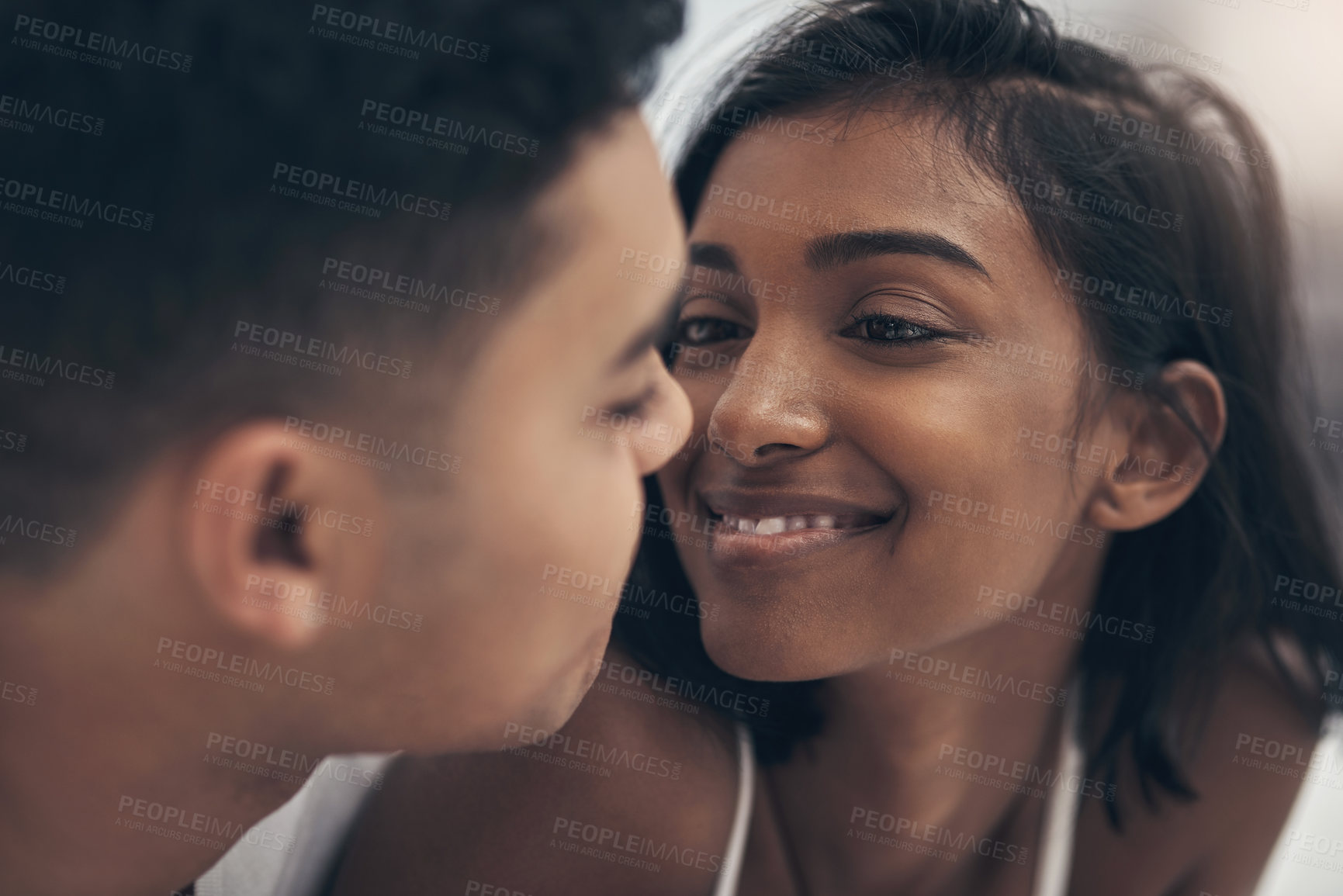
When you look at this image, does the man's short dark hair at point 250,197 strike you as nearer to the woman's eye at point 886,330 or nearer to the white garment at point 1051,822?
the woman's eye at point 886,330

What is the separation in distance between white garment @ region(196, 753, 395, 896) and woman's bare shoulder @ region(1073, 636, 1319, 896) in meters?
Answer: 0.66

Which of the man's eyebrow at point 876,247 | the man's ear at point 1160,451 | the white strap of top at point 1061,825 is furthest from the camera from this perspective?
the white strap of top at point 1061,825

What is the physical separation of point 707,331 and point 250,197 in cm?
38

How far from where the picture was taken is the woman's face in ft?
2.25

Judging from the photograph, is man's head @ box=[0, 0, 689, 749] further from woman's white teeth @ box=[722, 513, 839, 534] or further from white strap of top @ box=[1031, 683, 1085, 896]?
white strap of top @ box=[1031, 683, 1085, 896]

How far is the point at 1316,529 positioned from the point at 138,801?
1011 mm

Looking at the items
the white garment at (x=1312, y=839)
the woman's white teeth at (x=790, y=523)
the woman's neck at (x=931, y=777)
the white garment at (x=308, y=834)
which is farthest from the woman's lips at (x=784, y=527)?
the white garment at (x=1312, y=839)

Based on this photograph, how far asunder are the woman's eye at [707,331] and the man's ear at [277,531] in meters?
0.33

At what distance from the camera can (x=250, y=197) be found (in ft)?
1.54

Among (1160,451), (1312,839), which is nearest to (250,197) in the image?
(1160,451)

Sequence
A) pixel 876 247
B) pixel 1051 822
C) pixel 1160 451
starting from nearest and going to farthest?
pixel 876 247
pixel 1160 451
pixel 1051 822

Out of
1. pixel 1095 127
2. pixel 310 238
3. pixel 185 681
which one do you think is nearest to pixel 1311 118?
pixel 1095 127

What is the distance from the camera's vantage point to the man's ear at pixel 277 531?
0.49 metres

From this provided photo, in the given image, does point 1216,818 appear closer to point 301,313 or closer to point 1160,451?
point 1160,451
